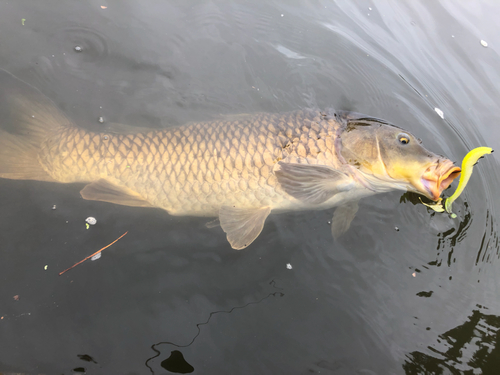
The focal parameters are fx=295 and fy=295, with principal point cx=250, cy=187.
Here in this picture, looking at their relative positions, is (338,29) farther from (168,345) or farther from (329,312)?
(168,345)

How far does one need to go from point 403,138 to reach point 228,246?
1.72 m

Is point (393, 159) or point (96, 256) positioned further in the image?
point (393, 159)

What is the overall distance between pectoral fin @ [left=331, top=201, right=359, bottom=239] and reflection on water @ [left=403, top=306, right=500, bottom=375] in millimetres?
1054

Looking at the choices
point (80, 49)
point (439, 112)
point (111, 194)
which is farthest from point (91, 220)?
point (439, 112)

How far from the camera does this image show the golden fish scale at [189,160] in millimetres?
2379

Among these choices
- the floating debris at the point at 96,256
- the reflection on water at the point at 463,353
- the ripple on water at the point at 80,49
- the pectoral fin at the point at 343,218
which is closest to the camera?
the reflection on water at the point at 463,353

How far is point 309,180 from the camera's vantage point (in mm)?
2430

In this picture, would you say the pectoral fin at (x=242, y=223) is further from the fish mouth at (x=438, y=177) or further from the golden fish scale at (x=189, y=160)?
the fish mouth at (x=438, y=177)

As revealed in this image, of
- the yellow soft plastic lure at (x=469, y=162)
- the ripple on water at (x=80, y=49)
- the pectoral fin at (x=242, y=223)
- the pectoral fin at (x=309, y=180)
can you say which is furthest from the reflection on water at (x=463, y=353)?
the ripple on water at (x=80, y=49)

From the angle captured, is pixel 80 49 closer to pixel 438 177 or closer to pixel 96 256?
pixel 96 256

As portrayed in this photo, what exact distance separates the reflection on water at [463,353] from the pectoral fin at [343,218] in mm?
1054

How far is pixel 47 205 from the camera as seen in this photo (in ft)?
8.05

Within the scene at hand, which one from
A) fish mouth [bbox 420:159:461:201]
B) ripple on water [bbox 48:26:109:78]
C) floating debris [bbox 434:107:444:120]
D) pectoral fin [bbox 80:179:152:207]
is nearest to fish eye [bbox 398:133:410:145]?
fish mouth [bbox 420:159:461:201]

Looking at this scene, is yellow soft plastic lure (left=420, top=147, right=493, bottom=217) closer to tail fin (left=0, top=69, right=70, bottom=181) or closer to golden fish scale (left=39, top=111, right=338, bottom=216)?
golden fish scale (left=39, top=111, right=338, bottom=216)
